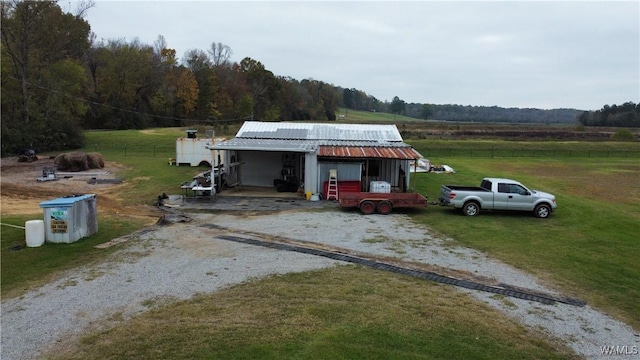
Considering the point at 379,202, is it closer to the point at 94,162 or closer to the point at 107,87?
the point at 94,162

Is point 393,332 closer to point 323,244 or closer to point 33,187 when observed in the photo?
point 323,244

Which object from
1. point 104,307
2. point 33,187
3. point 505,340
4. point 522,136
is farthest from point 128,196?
point 522,136

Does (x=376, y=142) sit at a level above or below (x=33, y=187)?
above

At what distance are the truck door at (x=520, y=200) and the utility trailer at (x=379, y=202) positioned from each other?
11.5ft

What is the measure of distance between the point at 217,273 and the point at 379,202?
31.1 ft

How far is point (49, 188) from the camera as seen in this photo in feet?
78.0

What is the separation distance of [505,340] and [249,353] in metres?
4.19

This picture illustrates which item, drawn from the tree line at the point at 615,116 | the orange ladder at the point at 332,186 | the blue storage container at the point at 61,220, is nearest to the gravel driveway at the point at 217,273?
the blue storage container at the point at 61,220

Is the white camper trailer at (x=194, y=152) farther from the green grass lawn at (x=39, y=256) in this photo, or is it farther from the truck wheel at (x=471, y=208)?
the truck wheel at (x=471, y=208)

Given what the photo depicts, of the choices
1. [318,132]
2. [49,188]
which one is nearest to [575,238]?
[318,132]

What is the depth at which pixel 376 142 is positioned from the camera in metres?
25.9

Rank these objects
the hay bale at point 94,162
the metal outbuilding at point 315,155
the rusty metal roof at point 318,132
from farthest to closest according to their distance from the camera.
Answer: the hay bale at point 94,162 < the rusty metal roof at point 318,132 < the metal outbuilding at point 315,155

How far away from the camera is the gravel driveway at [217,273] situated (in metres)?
7.70

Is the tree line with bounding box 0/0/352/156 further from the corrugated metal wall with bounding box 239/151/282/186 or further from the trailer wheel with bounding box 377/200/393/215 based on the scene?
the trailer wheel with bounding box 377/200/393/215
